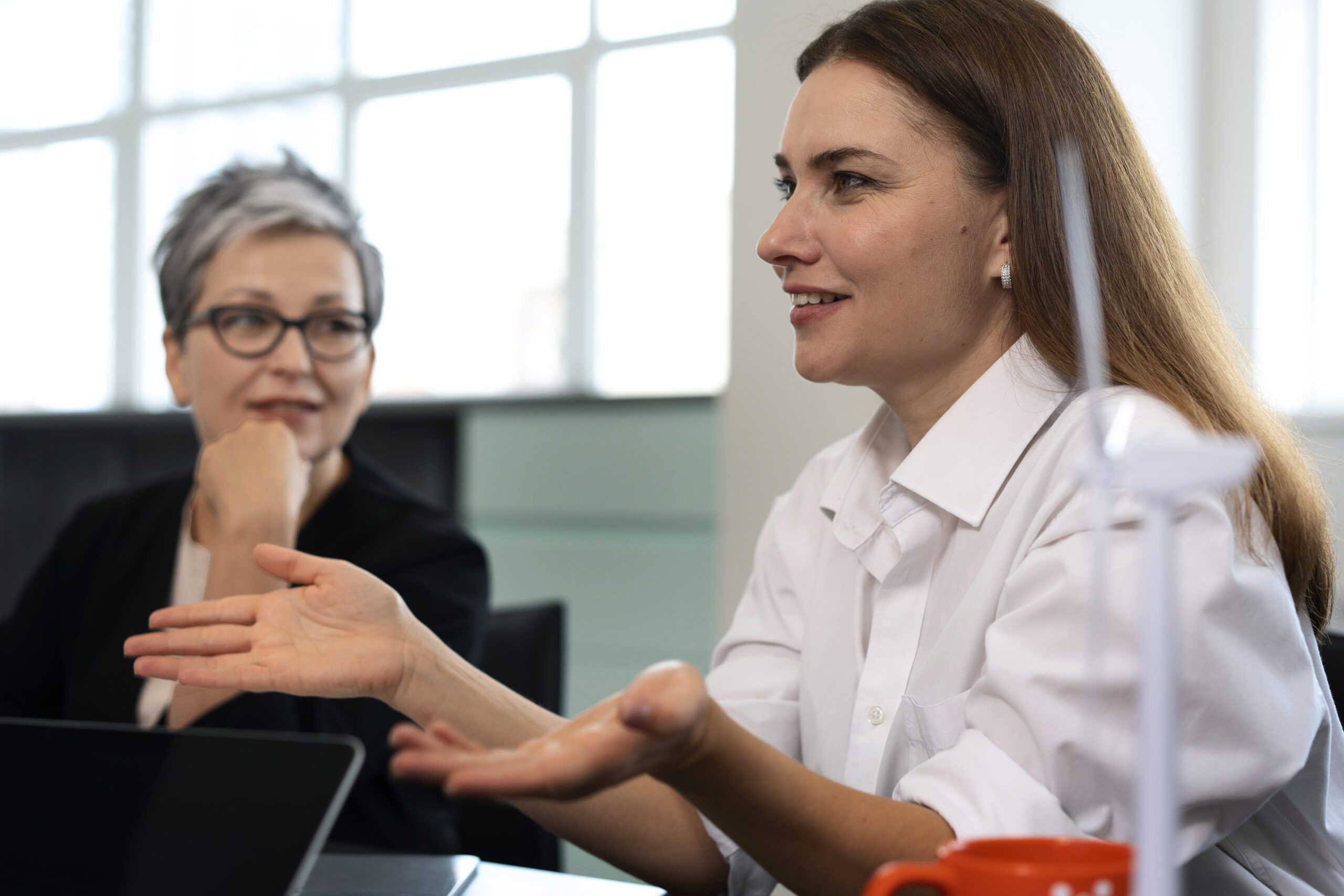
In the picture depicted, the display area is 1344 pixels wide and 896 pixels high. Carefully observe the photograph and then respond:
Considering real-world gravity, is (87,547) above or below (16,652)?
above

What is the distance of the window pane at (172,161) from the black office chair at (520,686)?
2380 millimetres

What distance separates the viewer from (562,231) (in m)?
2.95

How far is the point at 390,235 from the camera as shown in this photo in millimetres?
3186

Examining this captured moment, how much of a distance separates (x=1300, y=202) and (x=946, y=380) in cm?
126

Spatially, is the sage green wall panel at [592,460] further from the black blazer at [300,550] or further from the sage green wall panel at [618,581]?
the black blazer at [300,550]

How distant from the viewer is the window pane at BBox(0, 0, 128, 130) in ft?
12.1

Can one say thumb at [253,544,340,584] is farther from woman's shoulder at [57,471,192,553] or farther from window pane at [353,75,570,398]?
window pane at [353,75,570,398]

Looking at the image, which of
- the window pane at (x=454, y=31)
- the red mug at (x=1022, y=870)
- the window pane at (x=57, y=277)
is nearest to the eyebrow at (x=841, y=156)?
the red mug at (x=1022, y=870)

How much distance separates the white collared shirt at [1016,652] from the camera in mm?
746

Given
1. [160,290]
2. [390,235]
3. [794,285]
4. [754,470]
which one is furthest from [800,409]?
[390,235]

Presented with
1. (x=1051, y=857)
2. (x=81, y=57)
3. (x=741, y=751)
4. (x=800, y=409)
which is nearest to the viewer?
(x=1051, y=857)

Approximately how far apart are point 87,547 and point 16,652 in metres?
0.17

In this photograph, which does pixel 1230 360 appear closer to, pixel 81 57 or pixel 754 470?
pixel 754 470

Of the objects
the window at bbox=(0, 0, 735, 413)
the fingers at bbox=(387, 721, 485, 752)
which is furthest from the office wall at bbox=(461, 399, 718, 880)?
the fingers at bbox=(387, 721, 485, 752)
